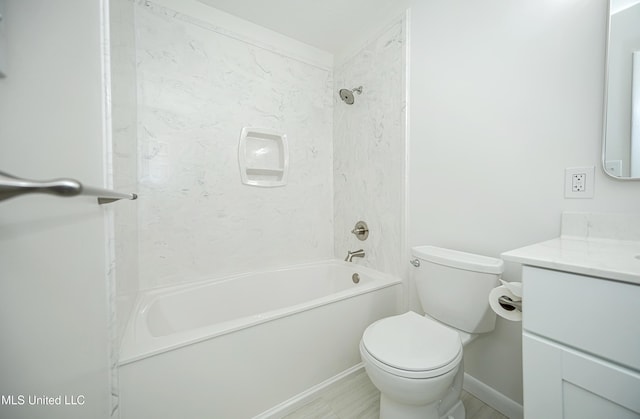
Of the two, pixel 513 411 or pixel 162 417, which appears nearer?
pixel 162 417

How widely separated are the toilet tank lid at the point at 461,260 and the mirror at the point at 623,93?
506 mm

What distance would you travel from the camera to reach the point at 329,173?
218 cm

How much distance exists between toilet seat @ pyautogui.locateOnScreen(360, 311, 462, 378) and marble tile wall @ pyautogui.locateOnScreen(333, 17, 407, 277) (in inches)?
22.1

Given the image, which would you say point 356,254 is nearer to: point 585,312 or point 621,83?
point 585,312

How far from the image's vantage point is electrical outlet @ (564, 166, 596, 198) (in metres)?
0.87

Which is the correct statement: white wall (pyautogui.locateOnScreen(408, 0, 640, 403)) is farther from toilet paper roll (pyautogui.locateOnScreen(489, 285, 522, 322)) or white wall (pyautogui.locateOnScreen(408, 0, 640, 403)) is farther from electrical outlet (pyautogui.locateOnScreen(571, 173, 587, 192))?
toilet paper roll (pyautogui.locateOnScreen(489, 285, 522, 322))

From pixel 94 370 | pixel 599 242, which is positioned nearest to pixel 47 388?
pixel 94 370

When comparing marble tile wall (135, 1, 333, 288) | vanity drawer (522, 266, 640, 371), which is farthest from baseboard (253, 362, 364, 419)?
vanity drawer (522, 266, 640, 371)

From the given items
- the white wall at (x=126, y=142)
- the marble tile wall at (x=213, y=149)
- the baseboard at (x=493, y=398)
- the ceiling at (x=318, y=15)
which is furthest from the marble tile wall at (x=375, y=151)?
the white wall at (x=126, y=142)

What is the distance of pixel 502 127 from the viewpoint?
1107 millimetres

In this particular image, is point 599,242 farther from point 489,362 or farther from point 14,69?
point 14,69

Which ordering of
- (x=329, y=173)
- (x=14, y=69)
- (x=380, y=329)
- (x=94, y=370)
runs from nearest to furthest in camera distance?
(x=14, y=69) → (x=94, y=370) → (x=380, y=329) → (x=329, y=173)

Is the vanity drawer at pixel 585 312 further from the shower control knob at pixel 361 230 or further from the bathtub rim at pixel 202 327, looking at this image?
the shower control knob at pixel 361 230

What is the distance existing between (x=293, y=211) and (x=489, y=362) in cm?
158
